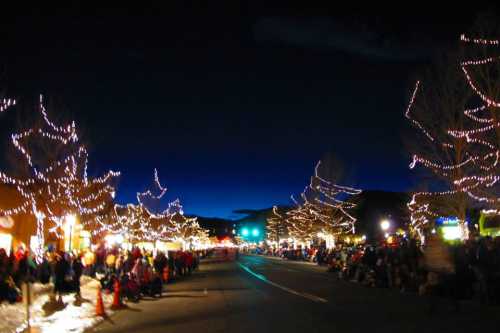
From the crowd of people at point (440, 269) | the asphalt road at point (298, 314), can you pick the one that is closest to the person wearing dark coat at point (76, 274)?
the asphalt road at point (298, 314)

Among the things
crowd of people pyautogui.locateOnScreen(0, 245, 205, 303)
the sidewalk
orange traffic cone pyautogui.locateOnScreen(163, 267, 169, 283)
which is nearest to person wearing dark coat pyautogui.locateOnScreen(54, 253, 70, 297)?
crowd of people pyautogui.locateOnScreen(0, 245, 205, 303)

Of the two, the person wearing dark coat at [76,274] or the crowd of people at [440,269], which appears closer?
the crowd of people at [440,269]

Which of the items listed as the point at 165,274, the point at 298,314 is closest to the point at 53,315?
the point at 298,314

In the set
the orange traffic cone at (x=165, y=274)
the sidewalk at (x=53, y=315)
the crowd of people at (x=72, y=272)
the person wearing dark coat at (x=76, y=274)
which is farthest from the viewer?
the orange traffic cone at (x=165, y=274)

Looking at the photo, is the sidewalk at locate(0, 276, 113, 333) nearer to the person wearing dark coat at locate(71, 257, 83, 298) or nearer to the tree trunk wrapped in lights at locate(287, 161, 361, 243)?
the person wearing dark coat at locate(71, 257, 83, 298)

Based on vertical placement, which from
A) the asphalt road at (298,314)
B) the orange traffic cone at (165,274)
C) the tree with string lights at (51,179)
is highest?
the tree with string lights at (51,179)

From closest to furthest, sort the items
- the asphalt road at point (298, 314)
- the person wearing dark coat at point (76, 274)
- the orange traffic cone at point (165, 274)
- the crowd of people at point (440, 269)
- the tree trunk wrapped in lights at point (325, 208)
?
the asphalt road at point (298, 314), the crowd of people at point (440, 269), the person wearing dark coat at point (76, 274), the orange traffic cone at point (165, 274), the tree trunk wrapped in lights at point (325, 208)

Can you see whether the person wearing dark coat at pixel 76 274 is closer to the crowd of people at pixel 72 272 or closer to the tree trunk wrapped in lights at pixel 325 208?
the crowd of people at pixel 72 272

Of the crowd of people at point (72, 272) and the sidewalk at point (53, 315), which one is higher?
the crowd of people at point (72, 272)

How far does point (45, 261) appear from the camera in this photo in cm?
2819

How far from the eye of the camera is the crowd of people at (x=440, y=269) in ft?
55.0

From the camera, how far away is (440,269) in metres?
16.8

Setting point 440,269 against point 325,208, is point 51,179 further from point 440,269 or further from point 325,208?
point 325,208

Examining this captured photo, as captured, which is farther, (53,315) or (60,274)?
(60,274)
